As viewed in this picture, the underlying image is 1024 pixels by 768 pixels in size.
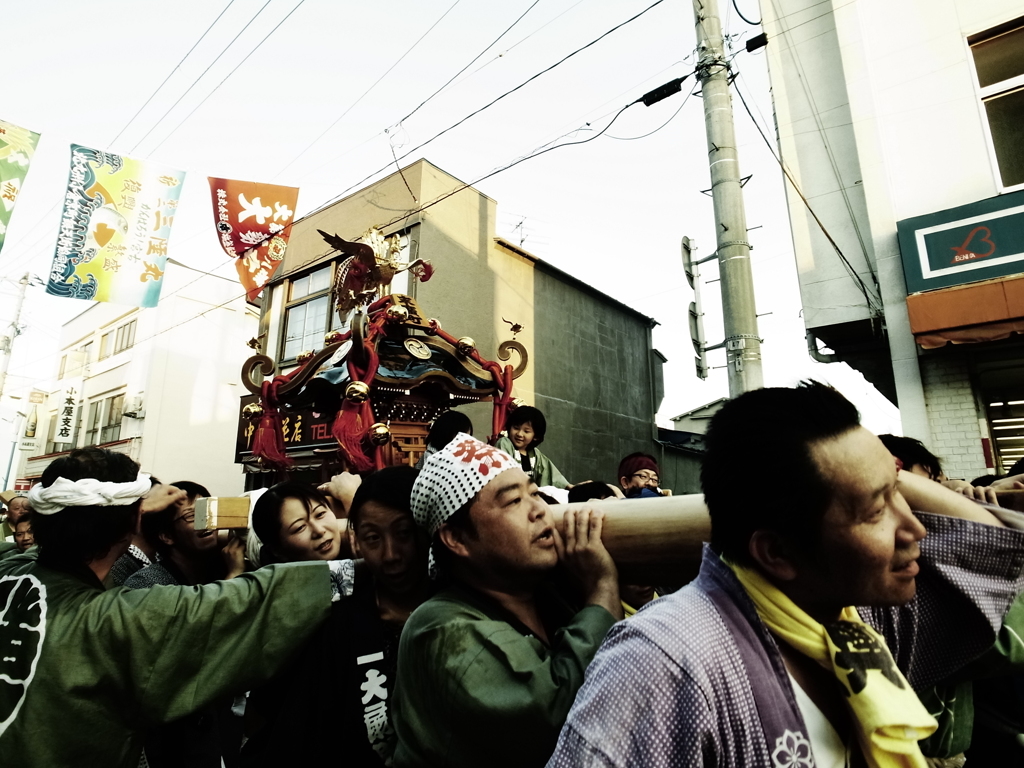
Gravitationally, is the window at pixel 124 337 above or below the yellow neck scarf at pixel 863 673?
above

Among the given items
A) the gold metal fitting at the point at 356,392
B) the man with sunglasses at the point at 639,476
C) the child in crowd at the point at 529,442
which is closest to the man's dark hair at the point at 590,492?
the man with sunglasses at the point at 639,476

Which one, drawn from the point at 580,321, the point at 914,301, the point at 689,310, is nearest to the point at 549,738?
the point at 689,310

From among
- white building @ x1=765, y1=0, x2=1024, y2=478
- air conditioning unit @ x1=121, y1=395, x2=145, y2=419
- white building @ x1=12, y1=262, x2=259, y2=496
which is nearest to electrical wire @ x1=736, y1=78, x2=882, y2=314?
white building @ x1=765, y1=0, x2=1024, y2=478

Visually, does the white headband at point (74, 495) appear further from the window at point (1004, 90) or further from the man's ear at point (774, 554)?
the window at point (1004, 90)

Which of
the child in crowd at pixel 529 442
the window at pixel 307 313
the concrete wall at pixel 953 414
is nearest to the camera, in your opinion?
the child in crowd at pixel 529 442

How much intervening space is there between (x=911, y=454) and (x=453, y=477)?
2.31 metres

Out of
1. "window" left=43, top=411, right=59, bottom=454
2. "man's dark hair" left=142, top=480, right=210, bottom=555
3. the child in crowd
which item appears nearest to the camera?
"man's dark hair" left=142, top=480, right=210, bottom=555

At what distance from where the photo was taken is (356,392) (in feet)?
18.3

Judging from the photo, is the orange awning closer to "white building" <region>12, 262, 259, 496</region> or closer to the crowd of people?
the crowd of people

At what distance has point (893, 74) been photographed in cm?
724

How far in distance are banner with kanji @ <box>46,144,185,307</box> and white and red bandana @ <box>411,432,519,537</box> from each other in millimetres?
8917

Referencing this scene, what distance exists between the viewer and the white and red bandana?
1716 mm

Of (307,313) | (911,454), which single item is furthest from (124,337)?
(911,454)

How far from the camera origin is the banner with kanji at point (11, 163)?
26.2ft
